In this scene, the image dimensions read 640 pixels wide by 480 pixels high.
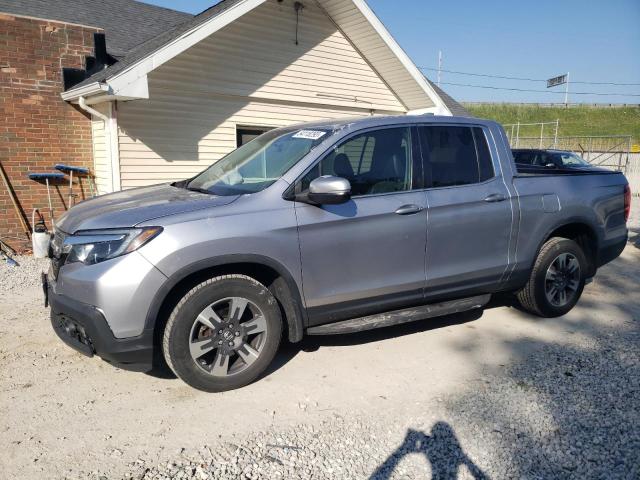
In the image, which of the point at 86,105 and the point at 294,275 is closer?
A: the point at 294,275

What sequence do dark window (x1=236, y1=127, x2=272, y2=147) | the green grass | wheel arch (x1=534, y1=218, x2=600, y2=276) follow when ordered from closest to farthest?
wheel arch (x1=534, y1=218, x2=600, y2=276), dark window (x1=236, y1=127, x2=272, y2=147), the green grass

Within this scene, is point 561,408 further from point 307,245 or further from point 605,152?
point 605,152

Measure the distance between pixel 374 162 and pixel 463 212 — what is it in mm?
884

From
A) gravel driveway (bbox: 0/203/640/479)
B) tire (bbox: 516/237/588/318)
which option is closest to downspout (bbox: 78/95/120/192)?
gravel driveway (bbox: 0/203/640/479)

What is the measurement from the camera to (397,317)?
4.04 meters

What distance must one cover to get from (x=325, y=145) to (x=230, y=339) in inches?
62.7

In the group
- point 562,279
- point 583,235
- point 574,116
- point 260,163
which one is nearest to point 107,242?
point 260,163

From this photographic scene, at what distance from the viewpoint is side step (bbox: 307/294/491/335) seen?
3838 mm

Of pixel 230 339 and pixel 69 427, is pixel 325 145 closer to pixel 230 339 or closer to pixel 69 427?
pixel 230 339

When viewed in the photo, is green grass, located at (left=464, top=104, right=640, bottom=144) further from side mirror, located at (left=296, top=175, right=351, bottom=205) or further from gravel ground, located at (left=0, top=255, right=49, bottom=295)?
side mirror, located at (left=296, top=175, right=351, bottom=205)

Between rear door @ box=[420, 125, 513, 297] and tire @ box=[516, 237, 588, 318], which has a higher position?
rear door @ box=[420, 125, 513, 297]

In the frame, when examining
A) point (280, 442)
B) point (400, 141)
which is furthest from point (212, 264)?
point (400, 141)

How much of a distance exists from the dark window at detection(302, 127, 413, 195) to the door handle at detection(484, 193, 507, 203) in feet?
2.54

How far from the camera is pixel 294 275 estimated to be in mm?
3615
